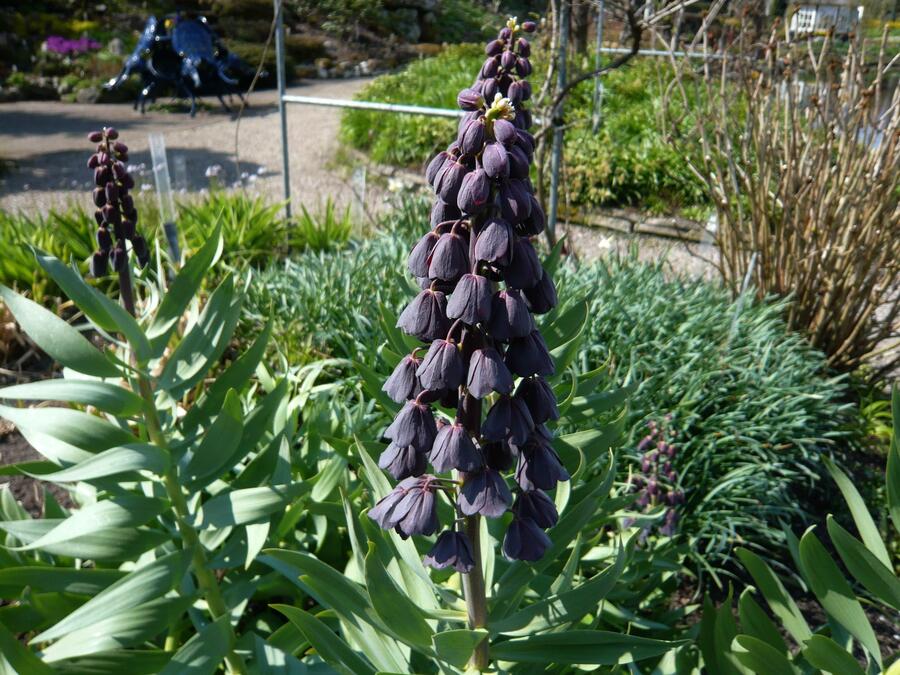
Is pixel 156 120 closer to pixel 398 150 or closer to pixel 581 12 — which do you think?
pixel 398 150

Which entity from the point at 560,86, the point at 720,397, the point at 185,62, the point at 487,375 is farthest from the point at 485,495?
the point at 185,62

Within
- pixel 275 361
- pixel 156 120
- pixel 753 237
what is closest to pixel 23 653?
pixel 275 361

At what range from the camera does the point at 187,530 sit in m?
1.62

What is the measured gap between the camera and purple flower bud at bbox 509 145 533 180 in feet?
3.35

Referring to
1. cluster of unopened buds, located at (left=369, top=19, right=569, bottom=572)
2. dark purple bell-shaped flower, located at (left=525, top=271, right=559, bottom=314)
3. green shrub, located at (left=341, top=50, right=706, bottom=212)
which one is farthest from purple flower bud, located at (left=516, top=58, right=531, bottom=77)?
green shrub, located at (left=341, top=50, right=706, bottom=212)

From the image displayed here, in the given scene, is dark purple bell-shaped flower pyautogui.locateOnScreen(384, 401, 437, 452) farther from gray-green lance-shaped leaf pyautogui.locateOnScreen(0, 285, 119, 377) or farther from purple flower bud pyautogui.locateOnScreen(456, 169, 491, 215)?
gray-green lance-shaped leaf pyautogui.locateOnScreen(0, 285, 119, 377)

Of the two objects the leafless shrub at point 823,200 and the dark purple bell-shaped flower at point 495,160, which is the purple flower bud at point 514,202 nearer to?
the dark purple bell-shaped flower at point 495,160

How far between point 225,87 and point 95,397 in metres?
12.3

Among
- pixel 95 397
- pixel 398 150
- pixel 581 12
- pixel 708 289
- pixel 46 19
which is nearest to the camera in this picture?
pixel 95 397

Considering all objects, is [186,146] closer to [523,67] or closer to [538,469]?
[523,67]

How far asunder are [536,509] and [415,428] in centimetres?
24

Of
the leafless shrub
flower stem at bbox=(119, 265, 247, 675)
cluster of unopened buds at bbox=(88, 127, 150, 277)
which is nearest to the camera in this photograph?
flower stem at bbox=(119, 265, 247, 675)

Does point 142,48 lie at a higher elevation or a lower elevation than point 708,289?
higher

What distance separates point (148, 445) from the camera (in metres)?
1.50
